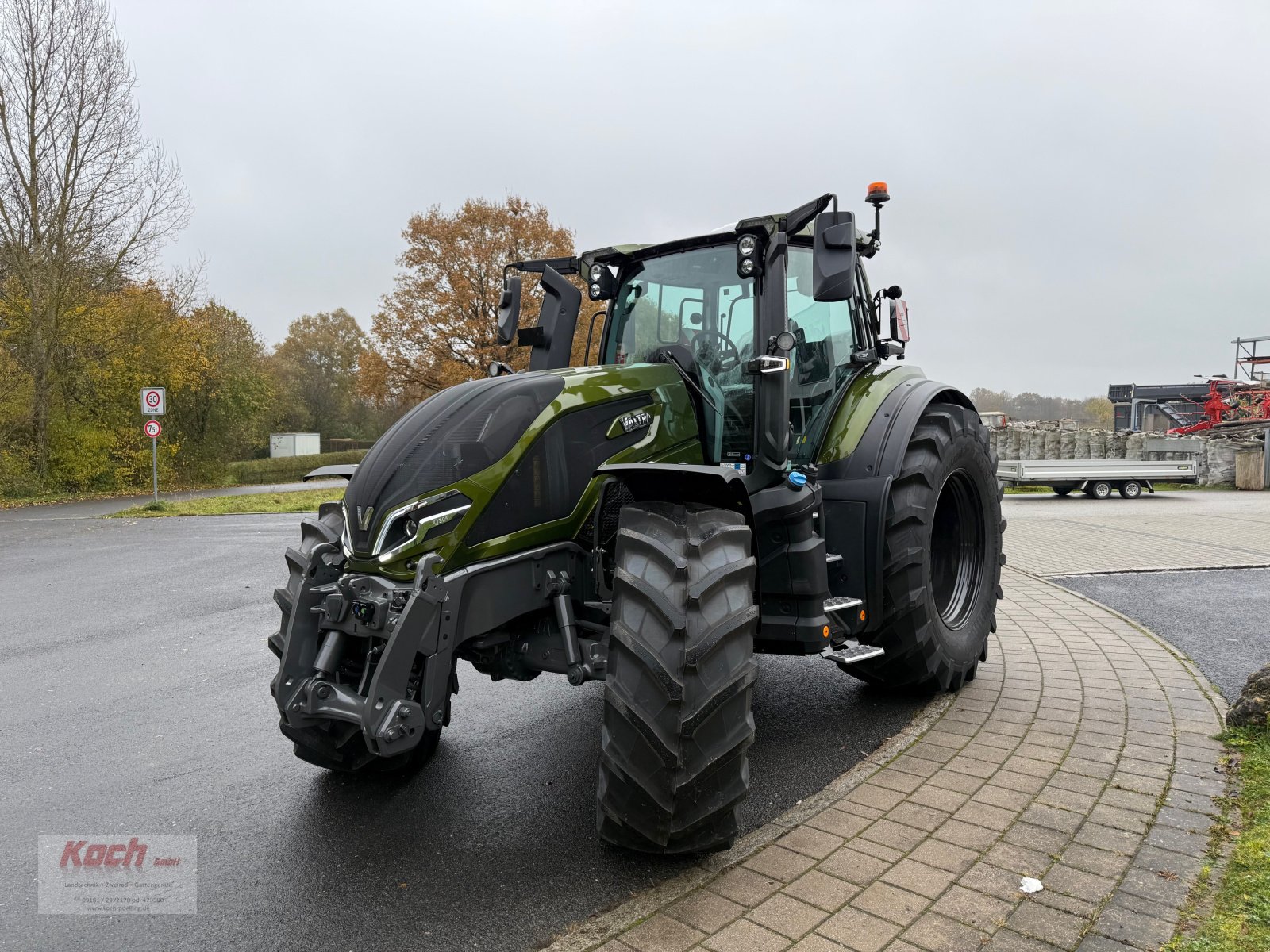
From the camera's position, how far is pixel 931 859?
2.79 m

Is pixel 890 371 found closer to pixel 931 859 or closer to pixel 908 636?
pixel 908 636

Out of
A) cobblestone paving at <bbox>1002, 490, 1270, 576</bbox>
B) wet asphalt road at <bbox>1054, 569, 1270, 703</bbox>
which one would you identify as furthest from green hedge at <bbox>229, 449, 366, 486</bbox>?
wet asphalt road at <bbox>1054, 569, 1270, 703</bbox>

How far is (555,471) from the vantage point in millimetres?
3236

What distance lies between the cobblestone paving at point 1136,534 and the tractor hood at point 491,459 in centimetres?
718

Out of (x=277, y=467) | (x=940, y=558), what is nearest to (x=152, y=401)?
(x=277, y=467)

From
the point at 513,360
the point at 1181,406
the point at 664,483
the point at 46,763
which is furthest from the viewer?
the point at 1181,406

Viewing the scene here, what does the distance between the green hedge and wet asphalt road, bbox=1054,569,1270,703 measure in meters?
24.6

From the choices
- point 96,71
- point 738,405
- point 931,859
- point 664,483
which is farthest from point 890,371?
point 96,71

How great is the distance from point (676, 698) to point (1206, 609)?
6375 millimetres

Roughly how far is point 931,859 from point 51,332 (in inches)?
946

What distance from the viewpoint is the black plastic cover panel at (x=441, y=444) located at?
2951mm

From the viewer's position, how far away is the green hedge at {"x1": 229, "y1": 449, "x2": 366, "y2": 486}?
30344 mm

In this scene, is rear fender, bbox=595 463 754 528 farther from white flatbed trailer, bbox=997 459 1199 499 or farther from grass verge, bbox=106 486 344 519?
white flatbed trailer, bbox=997 459 1199 499

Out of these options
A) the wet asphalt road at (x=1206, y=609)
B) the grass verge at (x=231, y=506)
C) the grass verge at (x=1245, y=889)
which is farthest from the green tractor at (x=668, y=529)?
the grass verge at (x=231, y=506)
